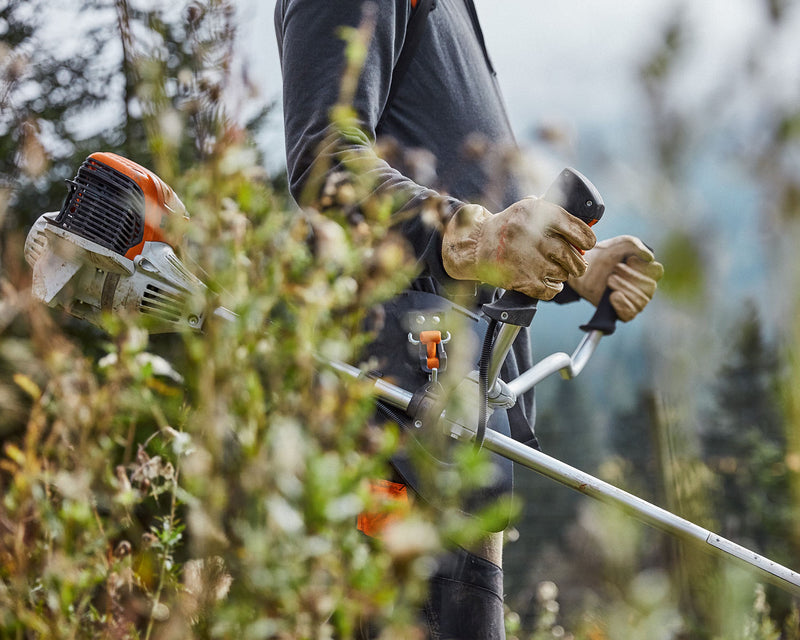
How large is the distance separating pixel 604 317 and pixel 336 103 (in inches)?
35.3

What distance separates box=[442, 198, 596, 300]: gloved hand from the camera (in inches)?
45.4

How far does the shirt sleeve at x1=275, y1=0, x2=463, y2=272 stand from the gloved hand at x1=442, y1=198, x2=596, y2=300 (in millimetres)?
70

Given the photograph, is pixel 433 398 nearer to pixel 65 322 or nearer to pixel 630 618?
pixel 630 618

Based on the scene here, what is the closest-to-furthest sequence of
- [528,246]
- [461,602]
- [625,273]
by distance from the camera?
[528,246], [461,602], [625,273]

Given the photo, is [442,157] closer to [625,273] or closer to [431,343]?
[431,343]

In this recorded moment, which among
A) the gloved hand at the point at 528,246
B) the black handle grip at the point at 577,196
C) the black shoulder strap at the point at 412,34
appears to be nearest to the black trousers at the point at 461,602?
the gloved hand at the point at 528,246

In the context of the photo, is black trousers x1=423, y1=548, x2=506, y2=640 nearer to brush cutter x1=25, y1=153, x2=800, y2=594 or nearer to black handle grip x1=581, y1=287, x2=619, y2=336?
brush cutter x1=25, y1=153, x2=800, y2=594

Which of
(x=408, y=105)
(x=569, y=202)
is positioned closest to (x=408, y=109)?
(x=408, y=105)

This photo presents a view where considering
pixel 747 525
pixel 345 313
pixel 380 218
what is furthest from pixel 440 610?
pixel 747 525

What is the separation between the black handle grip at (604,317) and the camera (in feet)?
6.27

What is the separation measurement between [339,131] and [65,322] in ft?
16.6

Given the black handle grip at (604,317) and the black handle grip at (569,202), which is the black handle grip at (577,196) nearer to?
the black handle grip at (569,202)

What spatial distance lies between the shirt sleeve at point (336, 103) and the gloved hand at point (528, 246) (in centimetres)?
7

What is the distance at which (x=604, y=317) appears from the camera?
6.27 ft
